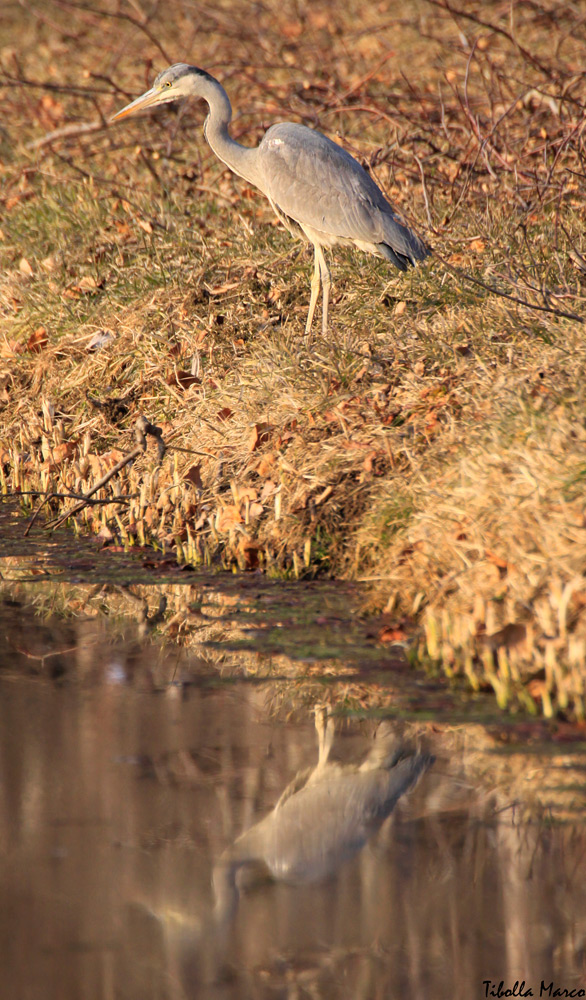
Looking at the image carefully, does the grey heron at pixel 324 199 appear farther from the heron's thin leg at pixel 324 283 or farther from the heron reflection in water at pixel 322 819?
the heron reflection in water at pixel 322 819

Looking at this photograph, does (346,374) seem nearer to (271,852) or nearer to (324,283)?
(324,283)

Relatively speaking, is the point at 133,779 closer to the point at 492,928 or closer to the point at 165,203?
the point at 492,928

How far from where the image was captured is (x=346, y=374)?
6.14 meters

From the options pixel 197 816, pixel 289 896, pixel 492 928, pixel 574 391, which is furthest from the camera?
pixel 574 391

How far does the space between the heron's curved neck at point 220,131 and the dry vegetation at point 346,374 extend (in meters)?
0.66

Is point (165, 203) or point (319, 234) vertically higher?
point (165, 203)

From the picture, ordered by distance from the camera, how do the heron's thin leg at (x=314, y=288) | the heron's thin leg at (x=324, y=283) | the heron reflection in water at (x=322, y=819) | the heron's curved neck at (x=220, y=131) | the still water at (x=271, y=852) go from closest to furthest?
the still water at (x=271, y=852)
the heron reflection in water at (x=322, y=819)
the heron's thin leg at (x=324, y=283)
the heron's thin leg at (x=314, y=288)
the heron's curved neck at (x=220, y=131)

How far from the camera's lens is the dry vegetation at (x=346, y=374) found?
440cm

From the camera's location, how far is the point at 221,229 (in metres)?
8.77

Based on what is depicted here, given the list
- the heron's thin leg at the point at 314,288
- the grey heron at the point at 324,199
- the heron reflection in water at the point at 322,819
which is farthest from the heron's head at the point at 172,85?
the heron reflection in water at the point at 322,819

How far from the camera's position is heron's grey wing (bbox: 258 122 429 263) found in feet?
22.7

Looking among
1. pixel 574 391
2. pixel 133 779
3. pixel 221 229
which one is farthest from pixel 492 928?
pixel 221 229

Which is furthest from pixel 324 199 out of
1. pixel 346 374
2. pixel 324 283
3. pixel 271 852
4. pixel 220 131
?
pixel 271 852

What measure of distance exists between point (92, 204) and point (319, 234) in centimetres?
319
